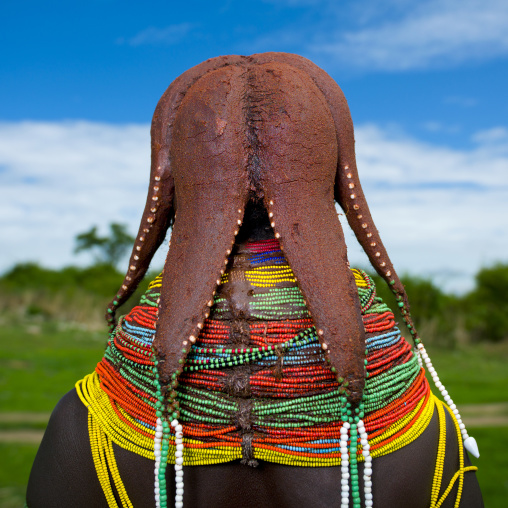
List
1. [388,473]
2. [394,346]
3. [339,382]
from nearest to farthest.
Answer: [339,382] → [388,473] → [394,346]

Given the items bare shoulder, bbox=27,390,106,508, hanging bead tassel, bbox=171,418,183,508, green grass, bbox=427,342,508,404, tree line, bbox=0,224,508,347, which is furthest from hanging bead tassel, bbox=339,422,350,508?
tree line, bbox=0,224,508,347

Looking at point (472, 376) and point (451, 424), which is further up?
point (451, 424)

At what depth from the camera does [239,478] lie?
1.73 meters

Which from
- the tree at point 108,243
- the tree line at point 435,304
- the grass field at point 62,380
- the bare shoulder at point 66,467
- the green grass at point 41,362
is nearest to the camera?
the bare shoulder at point 66,467

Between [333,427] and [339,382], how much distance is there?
17 centimetres

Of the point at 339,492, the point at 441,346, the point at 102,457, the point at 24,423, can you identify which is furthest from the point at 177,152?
the point at 441,346

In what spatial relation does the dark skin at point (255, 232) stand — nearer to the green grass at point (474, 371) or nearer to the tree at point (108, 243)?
the green grass at point (474, 371)

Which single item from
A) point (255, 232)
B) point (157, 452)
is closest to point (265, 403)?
point (157, 452)

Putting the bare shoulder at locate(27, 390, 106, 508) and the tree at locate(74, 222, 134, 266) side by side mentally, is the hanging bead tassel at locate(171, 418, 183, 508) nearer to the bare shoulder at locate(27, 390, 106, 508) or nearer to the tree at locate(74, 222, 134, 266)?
the bare shoulder at locate(27, 390, 106, 508)

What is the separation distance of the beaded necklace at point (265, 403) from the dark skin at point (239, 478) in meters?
0.05

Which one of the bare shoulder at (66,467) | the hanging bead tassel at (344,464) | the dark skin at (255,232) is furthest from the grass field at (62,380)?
the hanging bead tassel at (344,464)

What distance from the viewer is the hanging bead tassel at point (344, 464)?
1.63 m

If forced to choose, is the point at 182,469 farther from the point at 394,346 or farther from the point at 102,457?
the point at 394,346

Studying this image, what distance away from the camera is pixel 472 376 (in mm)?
11492
